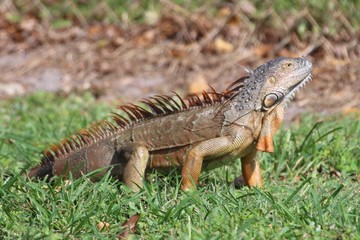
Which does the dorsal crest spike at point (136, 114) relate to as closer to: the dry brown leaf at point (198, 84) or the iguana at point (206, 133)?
the iguana at point (206, 133)

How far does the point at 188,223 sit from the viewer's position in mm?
4699

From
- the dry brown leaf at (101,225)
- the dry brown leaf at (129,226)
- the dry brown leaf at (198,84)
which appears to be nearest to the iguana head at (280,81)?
the dry brown leaf at (129,226)

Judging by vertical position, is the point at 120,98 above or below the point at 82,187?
below

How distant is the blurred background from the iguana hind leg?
3596 millimetres

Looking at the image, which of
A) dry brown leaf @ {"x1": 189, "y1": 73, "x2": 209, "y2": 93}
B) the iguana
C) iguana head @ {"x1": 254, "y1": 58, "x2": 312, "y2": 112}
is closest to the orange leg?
the iguana

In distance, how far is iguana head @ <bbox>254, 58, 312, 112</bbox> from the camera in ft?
18.2

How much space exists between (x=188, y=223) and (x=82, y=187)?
830 millimetres

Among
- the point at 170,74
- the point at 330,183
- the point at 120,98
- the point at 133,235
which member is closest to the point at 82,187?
the point at 133,235

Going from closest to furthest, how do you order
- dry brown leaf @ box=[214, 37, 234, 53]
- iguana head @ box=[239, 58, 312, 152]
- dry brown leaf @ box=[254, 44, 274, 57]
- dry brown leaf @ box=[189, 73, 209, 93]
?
1. iguana head @ box=[239, 58, 312, 152]
2. dry brown leaf @ box=[189, 73, 209, 93]
3. dry brown leaf @ box=[254, 44, 274, 57]
4. dry brown leaf @ box=[214, 37, 234, 53]

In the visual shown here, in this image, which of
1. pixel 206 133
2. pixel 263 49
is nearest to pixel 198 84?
pixel 263 49

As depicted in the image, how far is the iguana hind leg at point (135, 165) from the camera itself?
5.55 meters

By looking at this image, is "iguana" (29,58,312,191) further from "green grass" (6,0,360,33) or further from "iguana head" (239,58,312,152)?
"green grass" (6,0,360,33)

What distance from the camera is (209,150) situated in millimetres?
5469

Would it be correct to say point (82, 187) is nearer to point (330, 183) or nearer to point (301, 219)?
point (301, 219)
